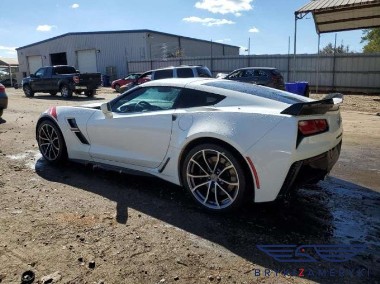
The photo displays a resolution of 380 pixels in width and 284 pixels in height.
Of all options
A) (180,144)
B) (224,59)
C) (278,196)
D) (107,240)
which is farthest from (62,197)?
(224,59)

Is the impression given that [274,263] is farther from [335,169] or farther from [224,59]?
[224,59]

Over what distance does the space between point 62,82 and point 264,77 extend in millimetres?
10845

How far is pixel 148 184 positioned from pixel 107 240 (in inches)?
60.8

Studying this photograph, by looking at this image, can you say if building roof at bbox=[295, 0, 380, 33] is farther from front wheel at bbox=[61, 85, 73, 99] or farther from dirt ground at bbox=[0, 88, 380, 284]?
front wheel at bbox=[61, 85, 73, 99]

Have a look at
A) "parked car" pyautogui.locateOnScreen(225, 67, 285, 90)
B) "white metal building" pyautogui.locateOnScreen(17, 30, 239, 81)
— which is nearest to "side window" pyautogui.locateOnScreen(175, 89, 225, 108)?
"parked car" pyautogui.locateOnScreen(225, 67, 285, 90)

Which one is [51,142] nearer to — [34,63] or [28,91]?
[28,91]

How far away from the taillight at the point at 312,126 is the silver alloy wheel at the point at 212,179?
767 mm

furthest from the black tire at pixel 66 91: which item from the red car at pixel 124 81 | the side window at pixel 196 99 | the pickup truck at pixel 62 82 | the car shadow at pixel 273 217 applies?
the side window at pixel 196 99

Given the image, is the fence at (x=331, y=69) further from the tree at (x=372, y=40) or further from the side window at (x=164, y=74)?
the tree at (x=372, y=40)

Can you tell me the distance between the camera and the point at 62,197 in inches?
172

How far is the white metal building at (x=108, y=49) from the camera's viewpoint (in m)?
34.3

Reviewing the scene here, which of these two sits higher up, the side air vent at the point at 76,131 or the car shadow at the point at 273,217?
the side air vent at the point at 76,131

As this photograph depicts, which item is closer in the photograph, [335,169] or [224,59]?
[335,169]

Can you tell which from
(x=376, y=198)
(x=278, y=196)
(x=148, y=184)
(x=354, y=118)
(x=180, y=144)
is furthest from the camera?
(x=354, y=118)
